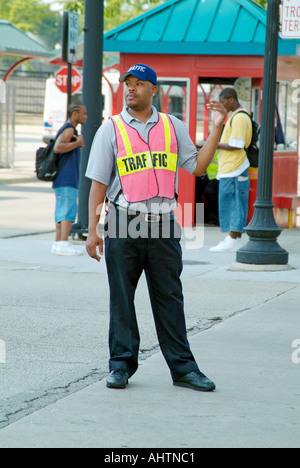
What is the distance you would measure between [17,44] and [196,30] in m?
7.45

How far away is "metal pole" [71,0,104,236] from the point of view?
12461mm

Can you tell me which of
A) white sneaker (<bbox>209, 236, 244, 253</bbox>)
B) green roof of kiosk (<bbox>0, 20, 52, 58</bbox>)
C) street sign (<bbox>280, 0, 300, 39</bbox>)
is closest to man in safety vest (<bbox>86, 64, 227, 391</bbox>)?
street sign (<bbox>280, 0, 300, 39</bbox>)

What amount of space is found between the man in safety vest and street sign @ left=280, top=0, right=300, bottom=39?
15.1 feet

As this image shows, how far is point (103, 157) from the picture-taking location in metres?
5.41

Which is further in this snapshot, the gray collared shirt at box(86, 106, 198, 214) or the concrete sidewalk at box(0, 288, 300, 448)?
the gray collared shirt at box(86, 106, 198, 214)

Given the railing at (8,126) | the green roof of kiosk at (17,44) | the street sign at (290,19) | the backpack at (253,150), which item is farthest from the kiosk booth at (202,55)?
the railing at (8,126)

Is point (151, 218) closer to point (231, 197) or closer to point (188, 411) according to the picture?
point (188, 411)

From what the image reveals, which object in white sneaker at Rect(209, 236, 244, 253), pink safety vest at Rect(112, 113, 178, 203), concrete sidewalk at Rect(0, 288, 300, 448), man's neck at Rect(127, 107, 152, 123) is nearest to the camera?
concrete sidewalk at Rect(0, 288, 300, 448)

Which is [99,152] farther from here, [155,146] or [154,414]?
[154,414]

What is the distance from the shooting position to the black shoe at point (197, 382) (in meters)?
5.41

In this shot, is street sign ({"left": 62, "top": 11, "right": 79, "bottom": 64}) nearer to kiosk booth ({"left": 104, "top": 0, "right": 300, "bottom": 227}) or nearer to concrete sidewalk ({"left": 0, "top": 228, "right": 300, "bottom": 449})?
kiosk booth ({"left": 104, "top": 0, "right": 300, "bottom": 227})

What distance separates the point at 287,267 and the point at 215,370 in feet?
15.0
